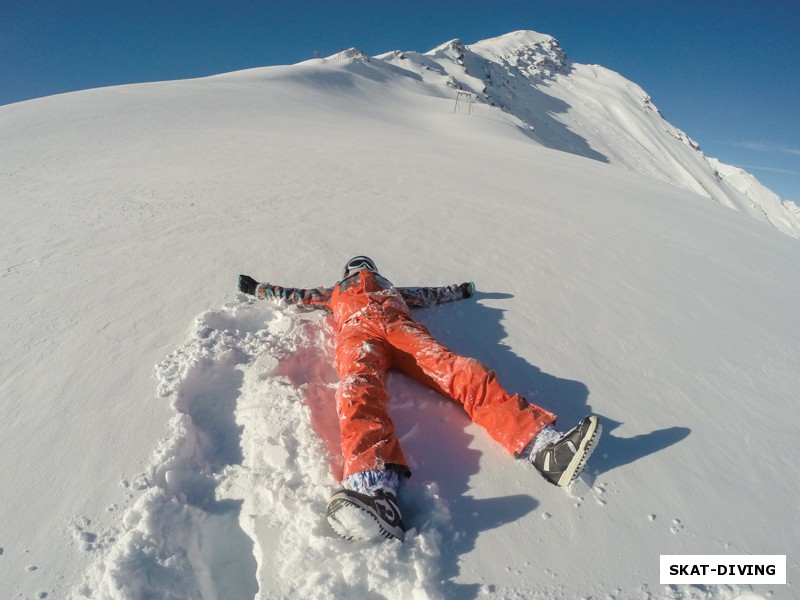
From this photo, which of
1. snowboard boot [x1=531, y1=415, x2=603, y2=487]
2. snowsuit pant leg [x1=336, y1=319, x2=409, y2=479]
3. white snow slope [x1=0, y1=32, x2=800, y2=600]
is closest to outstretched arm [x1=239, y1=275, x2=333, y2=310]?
white snow slope [x1=0, y1=32, x2=800, y2=600]

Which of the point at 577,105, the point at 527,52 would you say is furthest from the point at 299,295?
the point at 527,52

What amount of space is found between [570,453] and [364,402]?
3.54 feet

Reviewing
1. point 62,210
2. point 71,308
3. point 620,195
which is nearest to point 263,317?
point 71,308

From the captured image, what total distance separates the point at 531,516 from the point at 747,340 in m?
3.06

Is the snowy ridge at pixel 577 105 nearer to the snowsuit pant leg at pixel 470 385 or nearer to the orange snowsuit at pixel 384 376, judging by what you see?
the orange snowsuit at pixel 384 376

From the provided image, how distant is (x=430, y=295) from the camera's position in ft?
12.3

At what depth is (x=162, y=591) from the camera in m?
1.68

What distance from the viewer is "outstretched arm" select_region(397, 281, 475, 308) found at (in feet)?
12.0

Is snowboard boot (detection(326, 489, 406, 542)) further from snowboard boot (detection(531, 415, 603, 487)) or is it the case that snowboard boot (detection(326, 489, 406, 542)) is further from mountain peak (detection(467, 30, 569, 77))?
mountain peak (detection(467, 30, 569, 77))

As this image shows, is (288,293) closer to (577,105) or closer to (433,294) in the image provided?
(433,294)

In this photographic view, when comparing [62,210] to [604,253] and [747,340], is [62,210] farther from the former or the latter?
[747,340]

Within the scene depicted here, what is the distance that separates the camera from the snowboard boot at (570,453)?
2084mm

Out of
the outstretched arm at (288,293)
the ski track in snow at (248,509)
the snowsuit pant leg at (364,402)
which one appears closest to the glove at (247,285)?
the outstretched arm at (288,293)

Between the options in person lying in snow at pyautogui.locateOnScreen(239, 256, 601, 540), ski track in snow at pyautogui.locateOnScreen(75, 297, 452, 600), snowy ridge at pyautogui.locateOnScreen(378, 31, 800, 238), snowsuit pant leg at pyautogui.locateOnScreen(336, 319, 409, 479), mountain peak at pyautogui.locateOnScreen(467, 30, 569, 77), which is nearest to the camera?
ski track in snow at pyautogui.locateOnScreen(75, 297, 452, 600)
